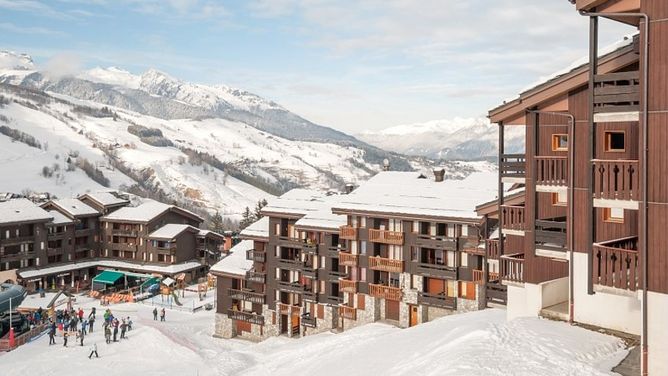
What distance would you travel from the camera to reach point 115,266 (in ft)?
280

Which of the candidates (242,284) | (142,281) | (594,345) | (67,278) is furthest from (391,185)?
(67,278)

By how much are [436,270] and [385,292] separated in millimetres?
4301

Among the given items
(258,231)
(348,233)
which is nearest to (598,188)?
(348,233)

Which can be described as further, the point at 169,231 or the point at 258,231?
the point at 169,231

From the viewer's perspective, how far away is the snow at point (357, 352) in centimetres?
1925

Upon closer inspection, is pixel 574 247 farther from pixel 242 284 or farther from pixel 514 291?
pixel 242 284

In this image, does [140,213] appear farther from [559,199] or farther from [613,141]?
[613,141]

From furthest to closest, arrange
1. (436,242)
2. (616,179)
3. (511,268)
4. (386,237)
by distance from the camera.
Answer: (386,237)
(436,242)
(511,268)
(616,179)

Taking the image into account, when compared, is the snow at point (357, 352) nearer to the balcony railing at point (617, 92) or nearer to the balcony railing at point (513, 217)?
the balcony railing at point (513, 217)

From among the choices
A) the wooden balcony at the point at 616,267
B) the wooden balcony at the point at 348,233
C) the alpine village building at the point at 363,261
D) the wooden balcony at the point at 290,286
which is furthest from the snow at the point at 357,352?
the wooden balcony at the point at 348,233

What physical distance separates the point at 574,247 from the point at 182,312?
168ft

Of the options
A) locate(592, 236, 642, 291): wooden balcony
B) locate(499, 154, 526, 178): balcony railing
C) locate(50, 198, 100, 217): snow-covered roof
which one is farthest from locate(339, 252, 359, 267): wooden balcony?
locate(50, 198, 100, 217): snow-covered roof

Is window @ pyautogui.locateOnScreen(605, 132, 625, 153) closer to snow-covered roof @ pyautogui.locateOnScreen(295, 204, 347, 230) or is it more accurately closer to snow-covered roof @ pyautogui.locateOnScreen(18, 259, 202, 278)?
snow-covered roof @ pyautogui.locateOnScreen(295, 204, 347, 230)

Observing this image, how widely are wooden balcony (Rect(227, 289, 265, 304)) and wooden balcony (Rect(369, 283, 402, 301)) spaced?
11.8 m
